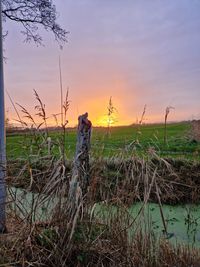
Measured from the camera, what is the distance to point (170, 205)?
22.6 ft

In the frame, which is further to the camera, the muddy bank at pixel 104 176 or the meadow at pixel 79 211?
the muddy bank at pixel 104 176

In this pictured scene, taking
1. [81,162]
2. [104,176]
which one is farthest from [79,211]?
[104,176]

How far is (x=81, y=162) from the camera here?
3.81 m

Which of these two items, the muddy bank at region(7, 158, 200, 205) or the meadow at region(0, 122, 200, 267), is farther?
the muddy bank at region(7, 158, 200, 205)

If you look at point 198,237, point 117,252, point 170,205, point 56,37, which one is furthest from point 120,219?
point 56,37

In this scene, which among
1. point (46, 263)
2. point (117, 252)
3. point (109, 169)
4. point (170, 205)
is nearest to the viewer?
point (46, 263)

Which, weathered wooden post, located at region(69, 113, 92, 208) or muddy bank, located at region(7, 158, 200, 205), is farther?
muddy bank, located at region(7, 158, 200, 205)

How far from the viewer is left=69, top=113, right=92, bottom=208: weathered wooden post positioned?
11.6ft

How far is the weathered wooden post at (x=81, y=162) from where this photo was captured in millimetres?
3547

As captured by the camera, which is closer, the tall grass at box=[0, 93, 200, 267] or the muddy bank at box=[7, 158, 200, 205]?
→ the tall grass at box=[0, 93, 200, 267]

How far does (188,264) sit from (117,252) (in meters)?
0.67

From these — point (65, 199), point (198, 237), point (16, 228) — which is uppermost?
point (65, 199)

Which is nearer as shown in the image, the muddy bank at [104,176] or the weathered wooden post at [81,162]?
the weathered wooden post at [81,162]

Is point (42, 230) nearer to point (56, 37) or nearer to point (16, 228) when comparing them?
point (16, 228)
